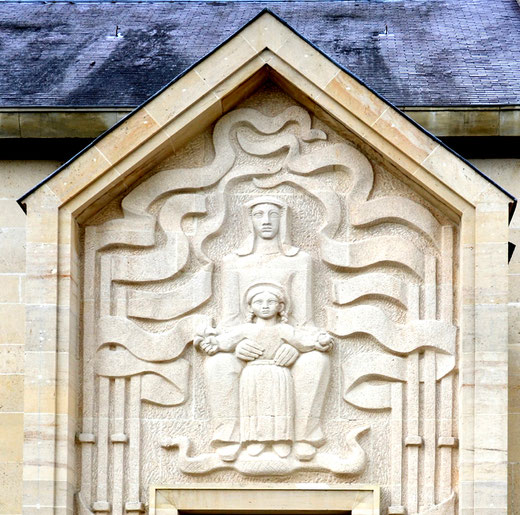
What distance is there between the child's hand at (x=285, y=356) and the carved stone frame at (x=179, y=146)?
1.50 metres

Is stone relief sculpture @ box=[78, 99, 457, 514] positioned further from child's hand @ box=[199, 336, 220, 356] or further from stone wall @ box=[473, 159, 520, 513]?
stone wall @ box=[473, 159, 520, 513]

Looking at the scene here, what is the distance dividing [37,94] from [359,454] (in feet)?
19.0

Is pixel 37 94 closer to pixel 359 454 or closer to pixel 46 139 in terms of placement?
pixel 46 139

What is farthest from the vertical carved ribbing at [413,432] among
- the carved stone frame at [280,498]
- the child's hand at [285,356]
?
the child's hand at [285,356]

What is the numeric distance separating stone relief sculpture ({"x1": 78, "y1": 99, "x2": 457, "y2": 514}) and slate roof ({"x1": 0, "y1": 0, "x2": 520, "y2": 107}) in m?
2.17

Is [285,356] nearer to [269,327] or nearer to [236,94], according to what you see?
[269,327]

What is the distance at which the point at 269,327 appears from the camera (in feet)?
58.3

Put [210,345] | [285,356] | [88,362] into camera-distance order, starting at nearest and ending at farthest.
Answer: [285,356] → [210,345] → [88,362]

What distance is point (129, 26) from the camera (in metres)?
23.8

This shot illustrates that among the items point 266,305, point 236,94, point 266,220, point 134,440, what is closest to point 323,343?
point 266,305

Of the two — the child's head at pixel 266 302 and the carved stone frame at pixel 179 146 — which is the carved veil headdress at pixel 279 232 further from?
the carved stone frame at pixel 179 146

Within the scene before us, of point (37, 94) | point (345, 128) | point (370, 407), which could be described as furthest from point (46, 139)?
point (370, 407)

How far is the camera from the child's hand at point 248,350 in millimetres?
17672

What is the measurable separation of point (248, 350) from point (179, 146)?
2.06m
